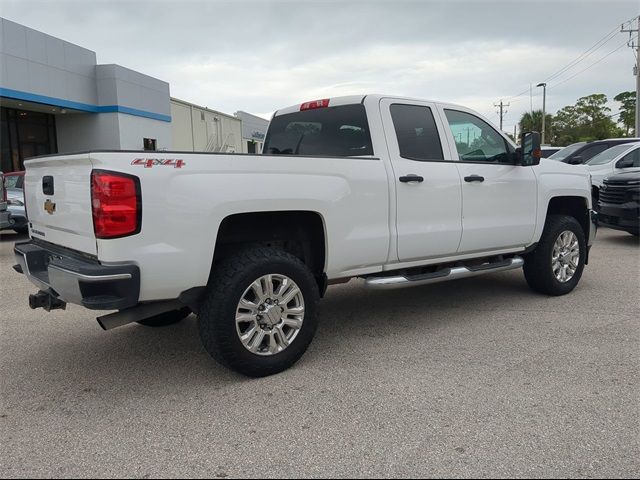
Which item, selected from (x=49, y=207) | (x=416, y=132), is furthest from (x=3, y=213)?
(x=416, y=132)

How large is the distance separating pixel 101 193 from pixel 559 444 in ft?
9.26

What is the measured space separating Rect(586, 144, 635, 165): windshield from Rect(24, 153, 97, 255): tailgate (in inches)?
458

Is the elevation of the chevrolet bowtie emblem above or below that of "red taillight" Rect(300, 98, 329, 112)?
below

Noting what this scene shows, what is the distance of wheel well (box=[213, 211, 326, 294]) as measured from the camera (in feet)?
12.4

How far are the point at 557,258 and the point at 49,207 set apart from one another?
488 cm

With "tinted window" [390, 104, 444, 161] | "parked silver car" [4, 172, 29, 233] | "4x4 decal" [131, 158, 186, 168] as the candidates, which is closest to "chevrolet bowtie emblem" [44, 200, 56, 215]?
"4x4 decal" [131, 158, 186, 168]

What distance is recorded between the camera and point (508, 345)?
425 centimetres

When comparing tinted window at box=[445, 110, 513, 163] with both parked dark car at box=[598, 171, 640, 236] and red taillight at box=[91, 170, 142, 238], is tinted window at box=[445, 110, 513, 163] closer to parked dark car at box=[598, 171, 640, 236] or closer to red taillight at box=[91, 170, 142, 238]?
red taillight at box=[91, 170, 142, 238]

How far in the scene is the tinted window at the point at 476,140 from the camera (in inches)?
197

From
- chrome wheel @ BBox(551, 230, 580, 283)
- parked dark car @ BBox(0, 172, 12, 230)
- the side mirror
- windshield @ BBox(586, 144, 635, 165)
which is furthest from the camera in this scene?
windshield @ BBox(586, 144, 635, 165)

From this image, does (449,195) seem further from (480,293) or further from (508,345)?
(480,293)

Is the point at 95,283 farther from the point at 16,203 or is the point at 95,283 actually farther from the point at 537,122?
the point at 537,122

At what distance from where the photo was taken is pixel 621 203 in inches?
370

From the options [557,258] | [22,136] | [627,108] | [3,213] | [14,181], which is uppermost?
[627,108]
